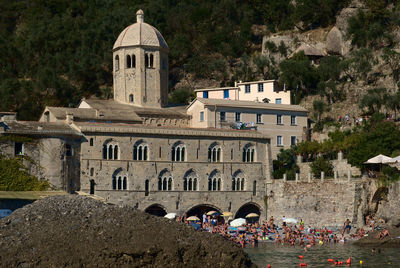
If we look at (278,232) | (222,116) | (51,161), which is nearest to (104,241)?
(51,161)

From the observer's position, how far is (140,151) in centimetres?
6650

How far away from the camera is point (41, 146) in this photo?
63.1 metres

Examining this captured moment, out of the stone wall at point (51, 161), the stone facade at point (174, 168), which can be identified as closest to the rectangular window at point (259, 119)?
the stone facade at point (174, 168)

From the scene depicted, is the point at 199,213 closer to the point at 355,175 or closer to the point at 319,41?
the point at 355,175

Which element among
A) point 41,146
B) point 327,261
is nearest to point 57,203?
point 327,261

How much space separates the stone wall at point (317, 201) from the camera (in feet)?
209

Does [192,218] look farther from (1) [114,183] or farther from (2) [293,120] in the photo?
(2) [293,120]

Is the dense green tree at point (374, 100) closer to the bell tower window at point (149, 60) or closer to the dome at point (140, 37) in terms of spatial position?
the dome at point (140, 37)

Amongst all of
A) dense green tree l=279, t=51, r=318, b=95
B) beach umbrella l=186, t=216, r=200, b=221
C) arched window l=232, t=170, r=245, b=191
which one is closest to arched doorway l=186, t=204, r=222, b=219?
arched window l=232, t=170, r=245, b=191

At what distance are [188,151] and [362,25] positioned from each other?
36898 millimetres

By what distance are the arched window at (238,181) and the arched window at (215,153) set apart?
1.98 metres

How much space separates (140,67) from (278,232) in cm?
2232

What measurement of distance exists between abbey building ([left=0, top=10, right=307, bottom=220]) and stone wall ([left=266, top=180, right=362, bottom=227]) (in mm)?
2314

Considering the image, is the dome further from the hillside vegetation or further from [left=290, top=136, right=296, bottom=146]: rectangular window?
the hillside vegetation
